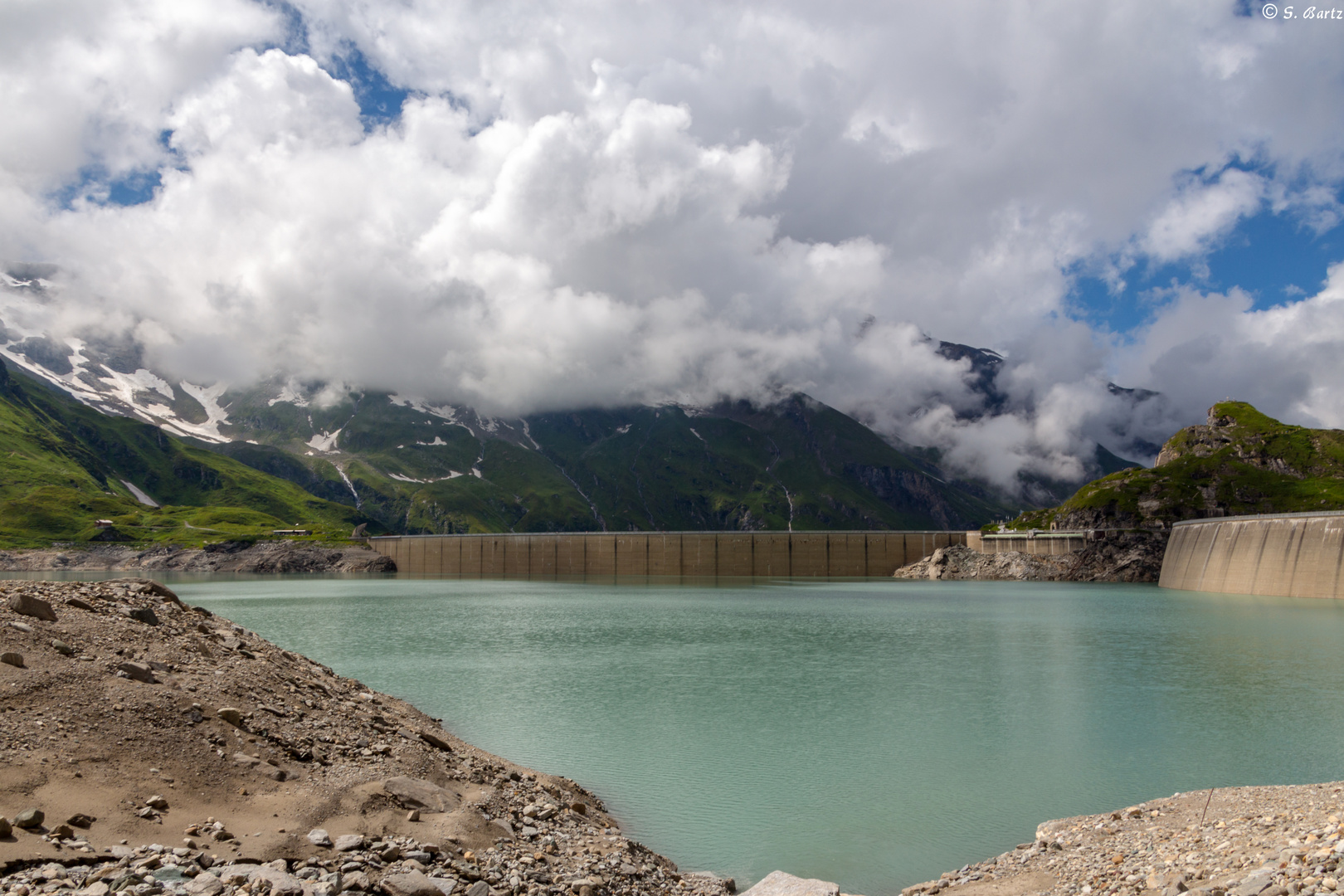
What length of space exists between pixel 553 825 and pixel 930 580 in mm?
127583

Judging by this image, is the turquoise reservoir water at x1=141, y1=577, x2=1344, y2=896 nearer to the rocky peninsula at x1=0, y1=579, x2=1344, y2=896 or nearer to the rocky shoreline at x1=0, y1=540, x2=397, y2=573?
the rocky peninsula at x1=0, y1=579, x2=1344, y2=896

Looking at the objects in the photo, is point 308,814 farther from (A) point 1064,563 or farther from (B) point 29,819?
(A) point 1064,563

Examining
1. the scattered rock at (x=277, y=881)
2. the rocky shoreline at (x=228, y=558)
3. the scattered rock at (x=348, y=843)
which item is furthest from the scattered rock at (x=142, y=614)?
the rocky shoreline at (x=228, y=558)

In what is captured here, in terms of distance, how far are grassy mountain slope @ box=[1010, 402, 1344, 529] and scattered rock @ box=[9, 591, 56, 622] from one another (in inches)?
5763

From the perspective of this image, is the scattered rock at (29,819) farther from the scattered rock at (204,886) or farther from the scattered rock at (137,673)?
the scattered rock at (137,673)

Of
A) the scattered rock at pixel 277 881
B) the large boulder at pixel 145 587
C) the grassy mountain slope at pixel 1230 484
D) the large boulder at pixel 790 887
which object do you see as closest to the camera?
the scattered rock at pixel 277 881

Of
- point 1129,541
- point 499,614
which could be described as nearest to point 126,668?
point 499,614

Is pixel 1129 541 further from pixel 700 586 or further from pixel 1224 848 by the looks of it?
pixel 1224 848

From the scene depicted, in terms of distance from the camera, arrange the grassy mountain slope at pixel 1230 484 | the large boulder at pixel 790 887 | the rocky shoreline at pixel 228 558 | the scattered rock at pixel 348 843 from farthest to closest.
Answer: the rocky shoreline at pixel 228 558, the grassy mountain slope at pixel 1230 484, the large boulder at pixel 790 887, the scattered rock at pixel 348 843

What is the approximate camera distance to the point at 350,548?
174m

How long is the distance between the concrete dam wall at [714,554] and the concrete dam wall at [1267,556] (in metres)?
41.3

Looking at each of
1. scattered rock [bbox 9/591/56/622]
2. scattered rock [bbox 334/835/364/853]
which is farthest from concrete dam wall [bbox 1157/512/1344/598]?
scattered rock [bbox 9/591/56/622]

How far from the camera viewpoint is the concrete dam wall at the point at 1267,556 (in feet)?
274

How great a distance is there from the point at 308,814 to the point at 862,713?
67.1ft
